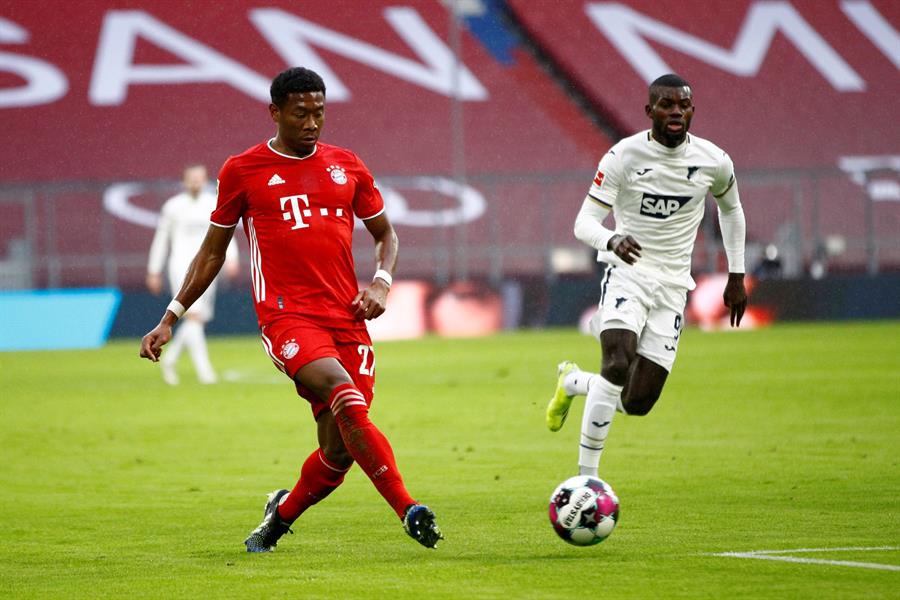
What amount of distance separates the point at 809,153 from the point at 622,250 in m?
33.0

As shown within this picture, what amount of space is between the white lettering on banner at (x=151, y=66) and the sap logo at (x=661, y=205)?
31000mm

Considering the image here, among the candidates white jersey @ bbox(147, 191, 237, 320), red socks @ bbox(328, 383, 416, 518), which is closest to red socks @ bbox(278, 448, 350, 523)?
red socks @ bbox(328, 383, 416, 518)

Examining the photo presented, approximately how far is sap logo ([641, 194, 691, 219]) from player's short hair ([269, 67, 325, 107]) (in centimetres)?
249

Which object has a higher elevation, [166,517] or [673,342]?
[673,342]

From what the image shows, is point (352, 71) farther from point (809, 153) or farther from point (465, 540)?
point (465, 540)

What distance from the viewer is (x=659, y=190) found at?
9.73 m

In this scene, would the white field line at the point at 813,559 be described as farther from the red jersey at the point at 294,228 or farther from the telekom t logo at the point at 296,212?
the telekom t logo at the point at 296,212

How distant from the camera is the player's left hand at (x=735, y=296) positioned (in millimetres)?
9953

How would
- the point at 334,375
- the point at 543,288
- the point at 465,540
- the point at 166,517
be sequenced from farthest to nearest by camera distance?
1. the point at 543,288
2. the point at 166,517
3. the point at 465,540
4. the point at 334,375

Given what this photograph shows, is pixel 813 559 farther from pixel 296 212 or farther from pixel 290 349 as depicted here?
pixel 296 212

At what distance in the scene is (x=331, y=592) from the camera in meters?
6.86

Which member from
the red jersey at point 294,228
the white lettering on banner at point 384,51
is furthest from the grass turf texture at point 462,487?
the white lettering on banner at point 384,51

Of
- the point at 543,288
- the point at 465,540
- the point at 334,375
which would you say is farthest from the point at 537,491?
the point at 543,288

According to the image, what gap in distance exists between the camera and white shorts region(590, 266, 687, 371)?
967cm
